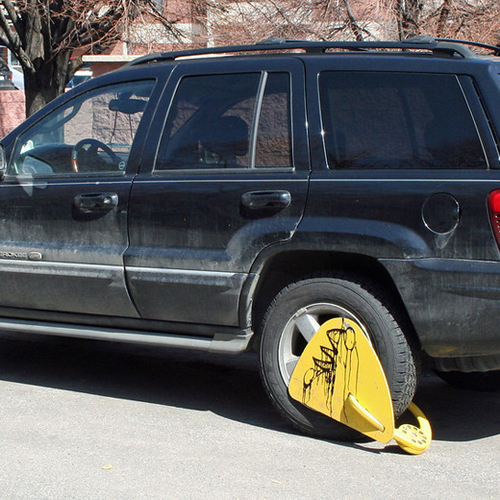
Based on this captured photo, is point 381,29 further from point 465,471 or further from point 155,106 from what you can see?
point 465,471

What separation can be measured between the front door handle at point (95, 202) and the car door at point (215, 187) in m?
0.14

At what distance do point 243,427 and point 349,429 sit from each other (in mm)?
636

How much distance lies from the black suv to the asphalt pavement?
0.32 metres

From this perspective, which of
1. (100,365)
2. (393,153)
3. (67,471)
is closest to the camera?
(67,471)

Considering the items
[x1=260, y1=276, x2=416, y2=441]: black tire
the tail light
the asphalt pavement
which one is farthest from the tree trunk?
the tail light

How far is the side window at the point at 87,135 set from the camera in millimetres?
4934

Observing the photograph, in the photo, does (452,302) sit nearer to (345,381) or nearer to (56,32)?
(345,381)

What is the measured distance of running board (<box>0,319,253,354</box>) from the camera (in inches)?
177

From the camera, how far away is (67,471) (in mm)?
3908

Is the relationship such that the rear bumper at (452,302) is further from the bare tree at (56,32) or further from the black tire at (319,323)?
the bare tree at (56,32)

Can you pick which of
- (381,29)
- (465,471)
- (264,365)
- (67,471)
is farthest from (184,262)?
(381,29)

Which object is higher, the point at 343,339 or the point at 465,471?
the point at 343,339

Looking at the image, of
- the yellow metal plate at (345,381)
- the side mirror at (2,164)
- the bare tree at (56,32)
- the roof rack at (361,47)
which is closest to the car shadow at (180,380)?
the yellow metal plate at (345,381)

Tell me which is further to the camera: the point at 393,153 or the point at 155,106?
the point at 155,106
